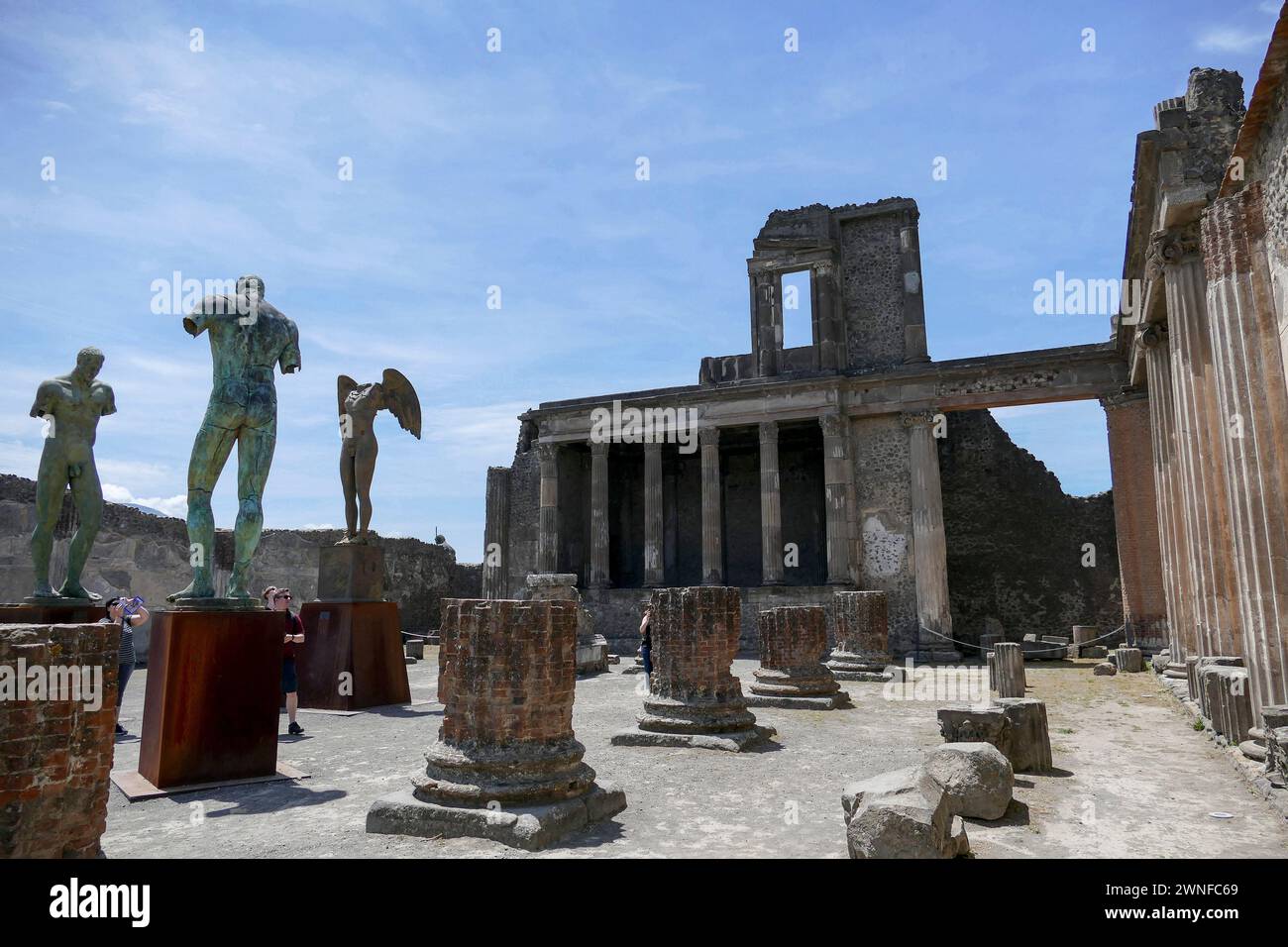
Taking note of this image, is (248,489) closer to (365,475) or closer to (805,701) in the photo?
(365,475)

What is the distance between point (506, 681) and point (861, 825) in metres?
2.10

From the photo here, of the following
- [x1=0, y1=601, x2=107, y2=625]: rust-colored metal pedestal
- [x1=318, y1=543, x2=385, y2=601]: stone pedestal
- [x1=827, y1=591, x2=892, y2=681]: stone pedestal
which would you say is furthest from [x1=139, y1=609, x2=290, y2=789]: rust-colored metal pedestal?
[x1=827, y1=591, x2=892, y2=681]: stone pedestal

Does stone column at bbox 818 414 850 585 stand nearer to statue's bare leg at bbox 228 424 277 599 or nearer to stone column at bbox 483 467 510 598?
stone column at bbox 483 467 510 598

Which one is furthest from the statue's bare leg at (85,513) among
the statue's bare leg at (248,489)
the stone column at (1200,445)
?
the stone column at (1200,445)

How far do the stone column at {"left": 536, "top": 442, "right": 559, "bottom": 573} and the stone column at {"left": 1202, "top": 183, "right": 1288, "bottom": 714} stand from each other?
17888mm

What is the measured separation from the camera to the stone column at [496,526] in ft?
83.7

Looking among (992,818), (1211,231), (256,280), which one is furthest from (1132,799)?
(256,280)

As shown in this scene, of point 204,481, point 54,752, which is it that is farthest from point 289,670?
point 54,752

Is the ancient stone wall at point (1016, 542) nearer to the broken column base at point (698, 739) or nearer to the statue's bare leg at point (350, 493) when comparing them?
the broken column base at point (698, 739)

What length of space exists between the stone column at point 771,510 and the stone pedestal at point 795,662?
9.65 metres

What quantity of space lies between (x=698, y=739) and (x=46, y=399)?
252 inches

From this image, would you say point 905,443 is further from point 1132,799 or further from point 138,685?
point 138,685

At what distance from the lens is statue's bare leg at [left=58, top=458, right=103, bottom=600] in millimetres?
6730

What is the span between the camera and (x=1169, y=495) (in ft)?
41.2
